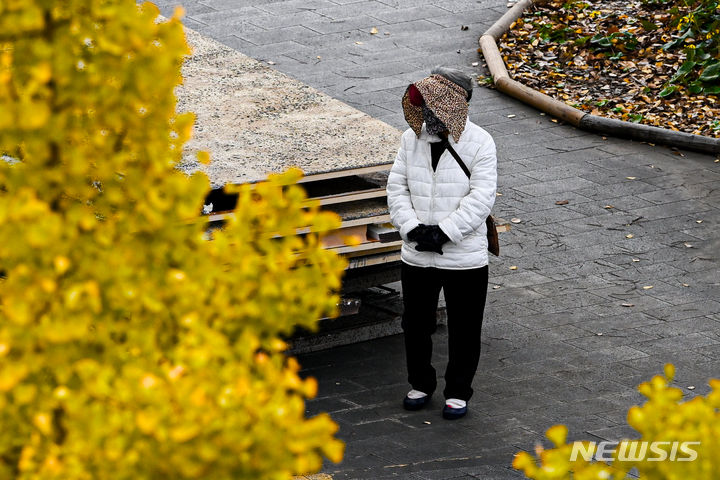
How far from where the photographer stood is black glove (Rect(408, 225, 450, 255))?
20.4ft

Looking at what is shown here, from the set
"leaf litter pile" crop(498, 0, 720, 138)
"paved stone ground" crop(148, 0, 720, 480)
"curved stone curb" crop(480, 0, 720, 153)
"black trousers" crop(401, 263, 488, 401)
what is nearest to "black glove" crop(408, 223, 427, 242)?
"black trousers" crop(401, 263, 488, 401)

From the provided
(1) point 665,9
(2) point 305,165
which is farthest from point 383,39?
(2) point 305,165

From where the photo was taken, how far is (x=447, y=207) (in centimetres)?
627

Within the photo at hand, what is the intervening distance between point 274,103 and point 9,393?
557cm

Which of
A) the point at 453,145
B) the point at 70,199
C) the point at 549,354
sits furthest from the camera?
the point at 549,354

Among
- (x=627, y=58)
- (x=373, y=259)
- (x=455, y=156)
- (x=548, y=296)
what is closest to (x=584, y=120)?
(x=627, y=58)

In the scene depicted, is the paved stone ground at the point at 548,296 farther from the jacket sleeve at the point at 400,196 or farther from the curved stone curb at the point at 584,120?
the jacket sleeve at the point at 400,196

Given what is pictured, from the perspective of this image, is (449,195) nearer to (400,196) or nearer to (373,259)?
(400,196)

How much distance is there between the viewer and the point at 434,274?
21.1 ft

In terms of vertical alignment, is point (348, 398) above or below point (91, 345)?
below

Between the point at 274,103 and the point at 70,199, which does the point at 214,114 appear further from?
the point at 70,199

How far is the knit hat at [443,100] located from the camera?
20.1 feet

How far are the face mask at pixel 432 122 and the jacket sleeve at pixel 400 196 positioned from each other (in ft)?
0.79

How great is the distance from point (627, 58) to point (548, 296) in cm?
559
